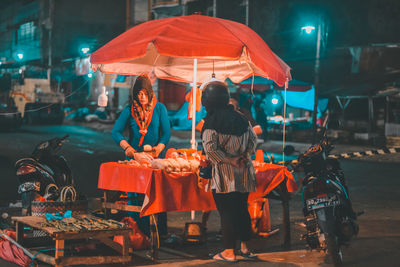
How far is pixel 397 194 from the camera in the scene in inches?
453

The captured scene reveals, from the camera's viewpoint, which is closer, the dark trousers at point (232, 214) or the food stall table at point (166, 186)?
the dark trousers at point (232, 214)

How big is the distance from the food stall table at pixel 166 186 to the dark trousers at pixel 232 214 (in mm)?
492

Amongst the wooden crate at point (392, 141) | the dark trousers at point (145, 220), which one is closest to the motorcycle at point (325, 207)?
the dark trousers at point (145, 220)

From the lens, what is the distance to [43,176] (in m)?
6.67

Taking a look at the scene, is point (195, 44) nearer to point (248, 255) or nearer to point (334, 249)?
point (248, 255)

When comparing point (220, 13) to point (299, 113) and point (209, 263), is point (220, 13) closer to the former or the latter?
point (299, 113)

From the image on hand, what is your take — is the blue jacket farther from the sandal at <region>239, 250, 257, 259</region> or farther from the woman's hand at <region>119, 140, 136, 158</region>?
the sandal at <region>239, 250, 257, 259</region>

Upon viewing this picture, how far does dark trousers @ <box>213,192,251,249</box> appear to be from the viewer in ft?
18.2

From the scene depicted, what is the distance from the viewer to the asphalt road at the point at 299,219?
5957 millimetres

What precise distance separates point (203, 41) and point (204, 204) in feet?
6.55

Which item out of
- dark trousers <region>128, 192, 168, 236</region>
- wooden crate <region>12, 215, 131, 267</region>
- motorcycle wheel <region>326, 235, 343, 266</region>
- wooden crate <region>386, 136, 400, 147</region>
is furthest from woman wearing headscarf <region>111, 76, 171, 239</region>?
wooden crate <region>386, 136, 400, 147</region>

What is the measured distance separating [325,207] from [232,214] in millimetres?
1066

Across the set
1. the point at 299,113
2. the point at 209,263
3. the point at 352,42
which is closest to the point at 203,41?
the point at 209,263

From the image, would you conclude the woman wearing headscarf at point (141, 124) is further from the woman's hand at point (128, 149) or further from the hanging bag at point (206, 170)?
the hanging bag at point (206, 170)
